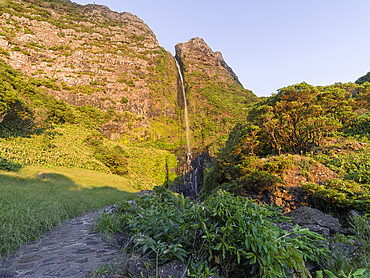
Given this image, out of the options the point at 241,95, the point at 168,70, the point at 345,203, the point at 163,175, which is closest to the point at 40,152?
the point at 163,175

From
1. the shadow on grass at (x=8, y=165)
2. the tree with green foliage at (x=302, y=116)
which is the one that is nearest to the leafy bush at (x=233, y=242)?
the tree with green foliage at (x=302, y=116)

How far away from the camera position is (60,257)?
3293mm

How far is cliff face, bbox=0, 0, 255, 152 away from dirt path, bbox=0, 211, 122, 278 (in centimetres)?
3503

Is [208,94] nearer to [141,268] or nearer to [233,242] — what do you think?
[233,242]

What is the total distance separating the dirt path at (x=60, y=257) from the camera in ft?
8.91

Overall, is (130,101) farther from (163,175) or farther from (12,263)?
(12,263)

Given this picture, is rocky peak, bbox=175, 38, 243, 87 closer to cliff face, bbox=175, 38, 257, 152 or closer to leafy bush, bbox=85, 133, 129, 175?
cliff face, bbox=175, 38, 257, 152

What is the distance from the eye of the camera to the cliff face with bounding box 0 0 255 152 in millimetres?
37281

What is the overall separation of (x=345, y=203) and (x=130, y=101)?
140 feet

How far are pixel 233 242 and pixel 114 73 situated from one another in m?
50.0

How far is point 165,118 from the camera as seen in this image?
4494 cm

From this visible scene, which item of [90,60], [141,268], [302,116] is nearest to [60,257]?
[141,268]

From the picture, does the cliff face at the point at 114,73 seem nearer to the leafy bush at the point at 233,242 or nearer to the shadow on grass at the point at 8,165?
the shadow on grass at the point at 8,165

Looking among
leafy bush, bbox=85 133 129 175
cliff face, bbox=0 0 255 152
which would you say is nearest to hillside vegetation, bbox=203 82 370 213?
leafy bush, bbox=85 133 129 175
